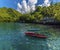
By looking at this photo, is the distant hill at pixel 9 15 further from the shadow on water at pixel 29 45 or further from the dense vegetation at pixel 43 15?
the shadow on water at pixel 29 45

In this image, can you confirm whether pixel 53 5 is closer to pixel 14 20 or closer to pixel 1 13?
pixel 14 20

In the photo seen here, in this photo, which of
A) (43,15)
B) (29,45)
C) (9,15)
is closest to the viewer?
(29,45)

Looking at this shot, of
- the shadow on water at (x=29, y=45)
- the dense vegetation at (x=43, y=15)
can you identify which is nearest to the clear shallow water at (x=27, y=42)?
the shadow on water at (x=29, y=45)

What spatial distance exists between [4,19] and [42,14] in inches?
422

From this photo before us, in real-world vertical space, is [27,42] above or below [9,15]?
above

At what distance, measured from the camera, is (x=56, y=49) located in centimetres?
904

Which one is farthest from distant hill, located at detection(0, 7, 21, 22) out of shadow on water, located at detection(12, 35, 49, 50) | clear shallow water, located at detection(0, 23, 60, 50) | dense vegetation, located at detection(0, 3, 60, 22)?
shadow on water, located at detection(12, 35, 49, 50)

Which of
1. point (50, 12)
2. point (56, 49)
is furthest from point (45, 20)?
point (56, 49)

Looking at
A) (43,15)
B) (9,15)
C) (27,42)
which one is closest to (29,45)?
(27,42)

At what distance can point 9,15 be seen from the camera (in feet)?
140

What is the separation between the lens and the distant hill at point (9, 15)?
39.0m

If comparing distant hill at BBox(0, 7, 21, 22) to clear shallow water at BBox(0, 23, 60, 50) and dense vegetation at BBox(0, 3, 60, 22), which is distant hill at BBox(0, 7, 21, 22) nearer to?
dense vegetation at BBox(0, 3, 60, 22)

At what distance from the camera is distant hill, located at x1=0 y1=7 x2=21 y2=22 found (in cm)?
3897

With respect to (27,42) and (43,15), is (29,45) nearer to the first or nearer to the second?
(27,42)
